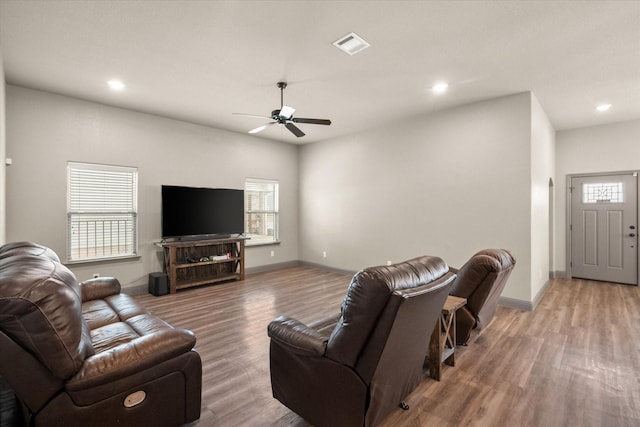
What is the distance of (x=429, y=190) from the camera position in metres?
5.29

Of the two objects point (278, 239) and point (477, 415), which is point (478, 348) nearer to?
point (477, 415)

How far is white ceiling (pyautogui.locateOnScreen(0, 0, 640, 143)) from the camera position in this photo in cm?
253

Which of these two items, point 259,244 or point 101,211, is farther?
point 259,244

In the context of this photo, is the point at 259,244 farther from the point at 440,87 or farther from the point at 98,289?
the point at 440,87

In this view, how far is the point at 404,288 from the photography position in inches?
61.4

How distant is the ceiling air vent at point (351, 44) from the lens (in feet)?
9.47

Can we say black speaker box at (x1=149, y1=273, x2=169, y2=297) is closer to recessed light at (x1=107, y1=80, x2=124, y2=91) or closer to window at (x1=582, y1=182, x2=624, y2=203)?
recessed light at (x1=107, y1=80, x2=124, y2=91)

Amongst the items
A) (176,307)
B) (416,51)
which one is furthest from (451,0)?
(176,307)

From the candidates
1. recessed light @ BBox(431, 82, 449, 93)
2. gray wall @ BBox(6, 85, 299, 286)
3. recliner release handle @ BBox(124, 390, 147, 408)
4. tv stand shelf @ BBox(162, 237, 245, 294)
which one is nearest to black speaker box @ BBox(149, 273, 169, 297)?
tv stand shelf @ BBox(162, 237, 245, 294)

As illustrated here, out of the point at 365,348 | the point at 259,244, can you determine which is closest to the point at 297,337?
the point at 365,348

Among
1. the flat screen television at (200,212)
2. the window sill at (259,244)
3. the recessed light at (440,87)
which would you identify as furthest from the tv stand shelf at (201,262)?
the recessed light at (440,87)

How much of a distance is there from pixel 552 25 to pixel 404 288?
111 inches

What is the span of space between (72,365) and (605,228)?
7838 mm

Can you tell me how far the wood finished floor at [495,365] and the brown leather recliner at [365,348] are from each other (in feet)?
1.05
